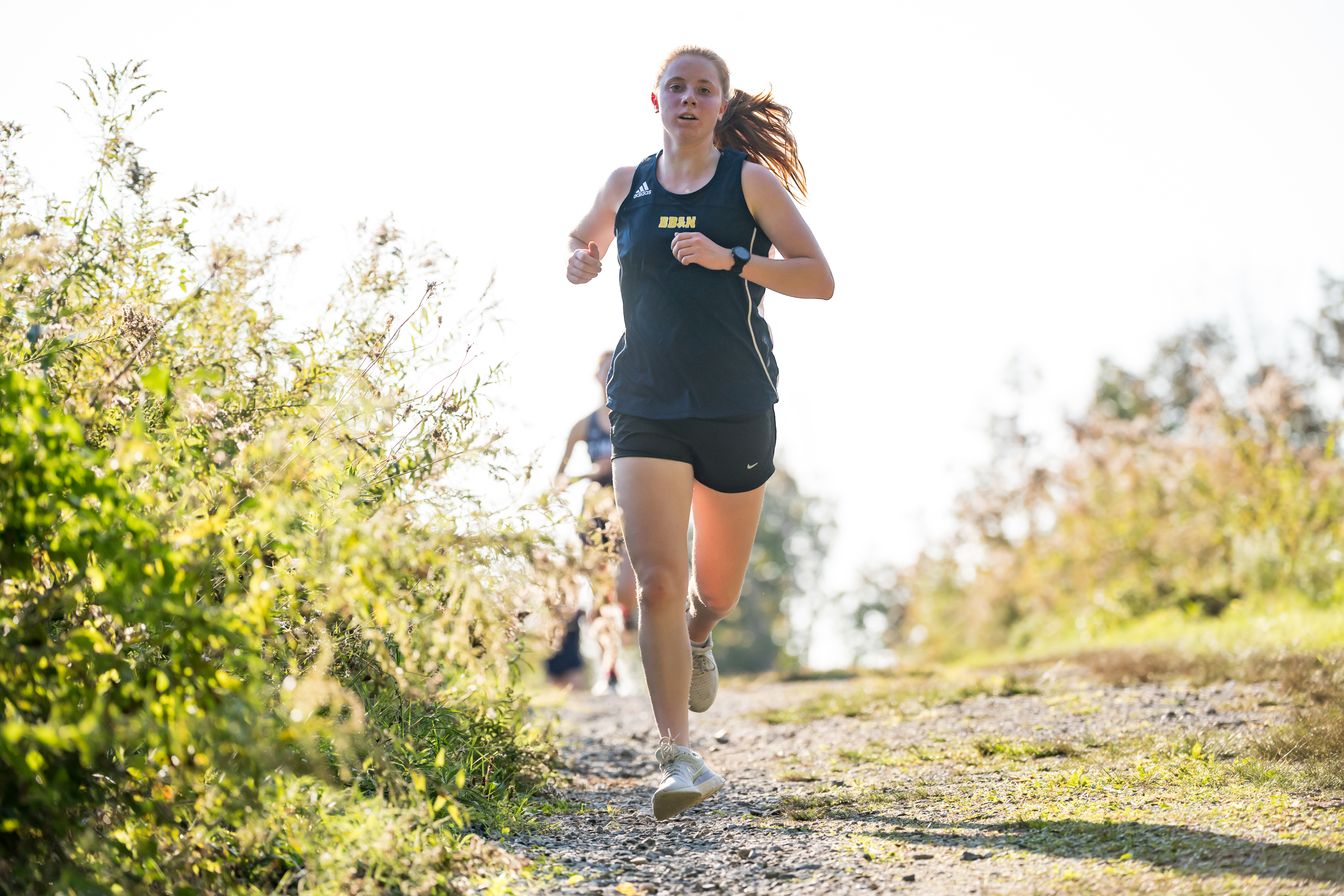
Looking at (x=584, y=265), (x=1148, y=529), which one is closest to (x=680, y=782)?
(x=584, y=265)

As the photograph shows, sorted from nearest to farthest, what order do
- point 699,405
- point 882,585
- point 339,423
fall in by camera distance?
point 339,423, point 699,405, point 882,585

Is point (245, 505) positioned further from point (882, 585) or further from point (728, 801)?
point (882, 585)

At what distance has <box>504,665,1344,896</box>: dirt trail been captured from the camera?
2.68m

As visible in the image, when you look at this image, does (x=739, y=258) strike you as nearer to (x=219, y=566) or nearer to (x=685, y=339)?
(x=685, y=339)

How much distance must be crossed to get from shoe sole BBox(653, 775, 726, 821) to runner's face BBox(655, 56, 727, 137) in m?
1.93

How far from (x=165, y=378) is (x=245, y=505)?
1.56ft

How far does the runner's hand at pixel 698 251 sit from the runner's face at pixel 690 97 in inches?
17.0

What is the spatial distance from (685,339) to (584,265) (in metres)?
0.41

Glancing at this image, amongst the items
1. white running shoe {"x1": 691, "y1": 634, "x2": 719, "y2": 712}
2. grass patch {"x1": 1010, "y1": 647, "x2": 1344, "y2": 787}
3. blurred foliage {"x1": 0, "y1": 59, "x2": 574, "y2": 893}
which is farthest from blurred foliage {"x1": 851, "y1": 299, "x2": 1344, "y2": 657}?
blurred foliage {"x1": 0, "y1": 59, "x2": 574, "y2": 893}

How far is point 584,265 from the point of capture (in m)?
3.89

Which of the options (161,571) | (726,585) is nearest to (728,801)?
(726,585)

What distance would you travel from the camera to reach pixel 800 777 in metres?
4.15

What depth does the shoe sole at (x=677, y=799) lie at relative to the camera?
334 centimetres

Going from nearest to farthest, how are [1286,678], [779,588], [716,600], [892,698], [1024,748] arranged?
[1024,748], [716,600], [1286,678], [892,698], [779,588]
